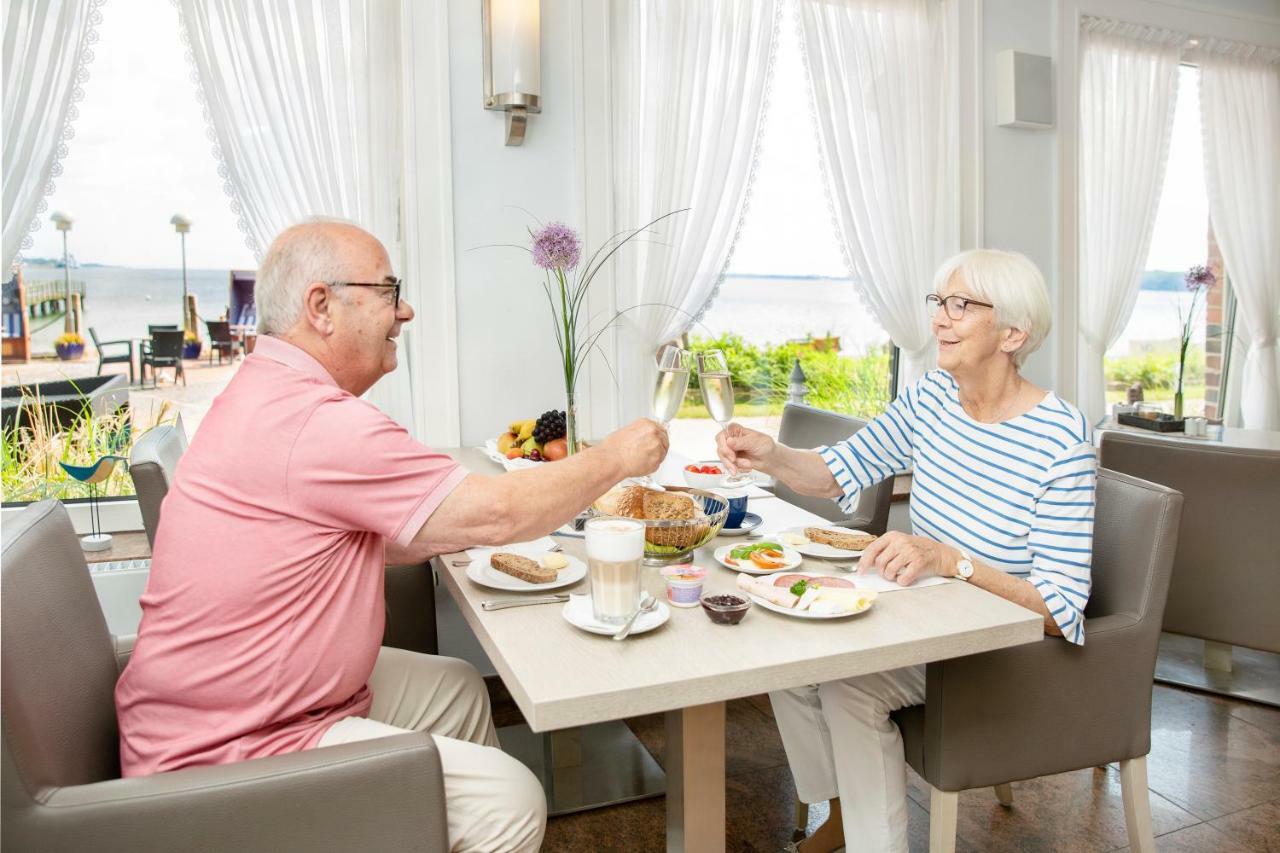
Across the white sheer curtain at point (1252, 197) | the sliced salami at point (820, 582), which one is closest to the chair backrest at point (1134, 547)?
the sliced salami at point (820, 582)

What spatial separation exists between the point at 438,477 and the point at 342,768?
15.6 inches

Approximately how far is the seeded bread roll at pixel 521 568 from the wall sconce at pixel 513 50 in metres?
1.61

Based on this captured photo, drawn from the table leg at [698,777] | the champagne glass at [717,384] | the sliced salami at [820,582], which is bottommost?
the table leg at [698,777]

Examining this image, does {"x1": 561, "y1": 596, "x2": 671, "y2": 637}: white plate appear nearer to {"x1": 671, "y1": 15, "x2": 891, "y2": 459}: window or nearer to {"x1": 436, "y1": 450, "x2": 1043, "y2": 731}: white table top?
{"x1": 436, "y1": 450, "x2": 1043, "y2": 731}: white table top

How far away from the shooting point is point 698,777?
1426mm

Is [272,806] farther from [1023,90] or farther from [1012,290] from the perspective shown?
[1023,90]

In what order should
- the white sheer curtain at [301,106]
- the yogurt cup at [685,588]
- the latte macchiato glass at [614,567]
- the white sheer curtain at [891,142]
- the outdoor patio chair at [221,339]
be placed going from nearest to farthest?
1. the latte macchiato glass at [614,567]
2. the yogurt cup at [685,588]
3. the white sheer curtain at [301,106]
4. the outdoor patio chair at [221,339]
5. the white sheer curtain at [891,142]

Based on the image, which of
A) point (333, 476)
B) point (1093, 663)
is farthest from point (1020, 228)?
point (333, 476)

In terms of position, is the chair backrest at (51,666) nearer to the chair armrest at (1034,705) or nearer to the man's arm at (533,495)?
the man's arm at (533,495)

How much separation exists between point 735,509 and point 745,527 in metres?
0.05

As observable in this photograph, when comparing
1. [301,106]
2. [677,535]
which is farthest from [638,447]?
[301,106]

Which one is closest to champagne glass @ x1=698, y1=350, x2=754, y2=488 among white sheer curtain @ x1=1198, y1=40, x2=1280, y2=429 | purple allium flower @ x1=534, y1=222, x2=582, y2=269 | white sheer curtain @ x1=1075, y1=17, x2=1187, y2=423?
purple allium flower @ x1=534, y1=222, x2=582, y2=269

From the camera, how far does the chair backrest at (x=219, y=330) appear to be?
111 inches

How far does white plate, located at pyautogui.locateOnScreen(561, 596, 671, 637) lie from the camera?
1.28 m
